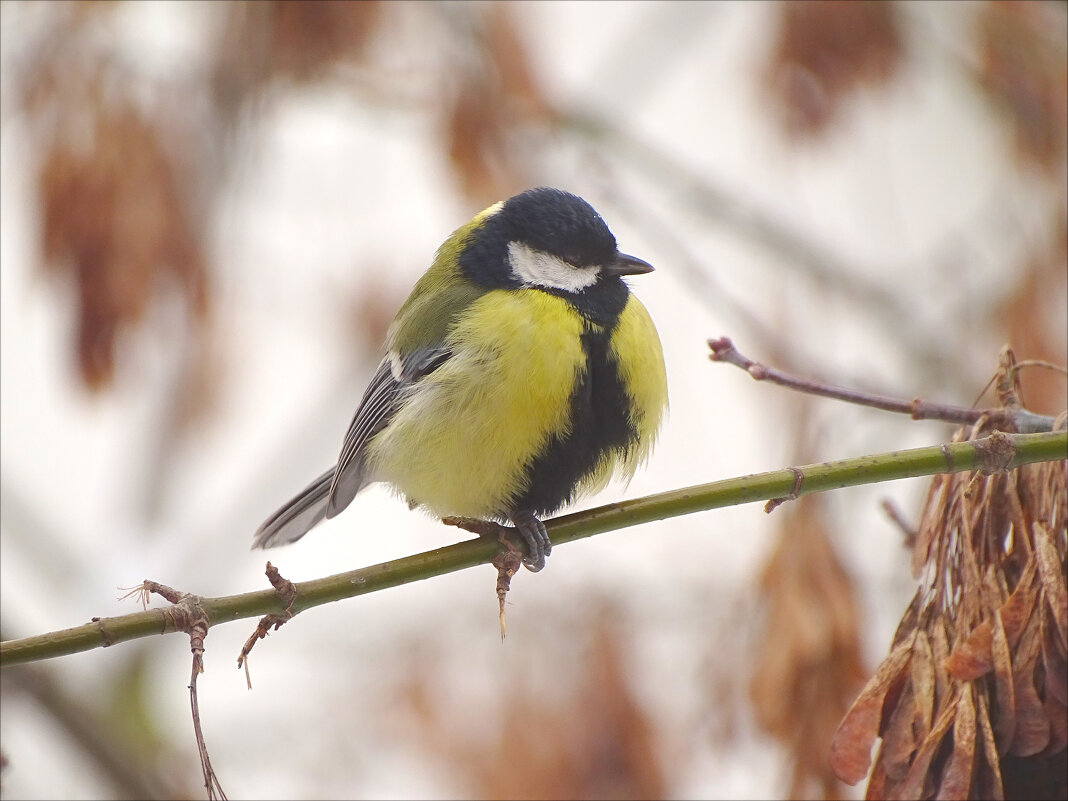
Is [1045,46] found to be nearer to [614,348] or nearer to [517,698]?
[614,348]

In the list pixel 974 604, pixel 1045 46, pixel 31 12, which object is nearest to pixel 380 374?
pixel 31 12

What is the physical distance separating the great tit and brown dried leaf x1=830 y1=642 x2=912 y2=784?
2.57ft

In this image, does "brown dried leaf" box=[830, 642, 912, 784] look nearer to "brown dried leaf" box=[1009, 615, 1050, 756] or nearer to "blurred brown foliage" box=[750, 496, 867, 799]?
"brown dried leaf" box=[1009, 615, 1050, 756]

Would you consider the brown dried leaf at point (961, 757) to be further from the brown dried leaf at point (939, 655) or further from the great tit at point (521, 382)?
the great tit at point (521, 382)

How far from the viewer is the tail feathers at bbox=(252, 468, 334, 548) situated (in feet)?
10.7

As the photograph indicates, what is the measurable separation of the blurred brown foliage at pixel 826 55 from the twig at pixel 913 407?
1894 mm

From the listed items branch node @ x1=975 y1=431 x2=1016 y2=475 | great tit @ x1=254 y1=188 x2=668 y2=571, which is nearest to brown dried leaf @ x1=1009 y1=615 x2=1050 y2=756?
branch node @ x1=975 y1=431 x2=1016 y2=475

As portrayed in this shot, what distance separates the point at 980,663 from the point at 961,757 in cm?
14

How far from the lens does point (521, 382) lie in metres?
2.50

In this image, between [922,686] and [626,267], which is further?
[626,267]

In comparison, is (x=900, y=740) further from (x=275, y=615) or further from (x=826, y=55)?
(x=826, y=55)

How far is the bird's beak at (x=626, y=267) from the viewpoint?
285 centimetres

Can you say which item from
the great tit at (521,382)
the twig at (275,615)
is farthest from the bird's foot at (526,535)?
the twig at (275,615)

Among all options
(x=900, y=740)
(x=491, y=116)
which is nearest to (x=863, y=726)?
(x=900, y=740)
